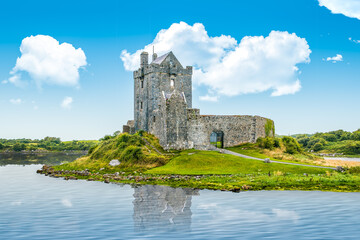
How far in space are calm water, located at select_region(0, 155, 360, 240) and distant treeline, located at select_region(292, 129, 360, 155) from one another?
6899 cm

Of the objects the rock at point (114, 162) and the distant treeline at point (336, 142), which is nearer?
the rock at point (114, 162)

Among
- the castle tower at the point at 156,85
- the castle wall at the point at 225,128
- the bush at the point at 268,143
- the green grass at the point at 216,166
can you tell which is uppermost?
the castle tower at the point at 156,85

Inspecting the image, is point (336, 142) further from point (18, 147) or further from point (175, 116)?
→ point (18, 147)

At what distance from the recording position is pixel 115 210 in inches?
947

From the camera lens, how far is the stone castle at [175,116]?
153 feet

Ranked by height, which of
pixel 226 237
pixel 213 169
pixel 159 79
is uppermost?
pixel 159 79

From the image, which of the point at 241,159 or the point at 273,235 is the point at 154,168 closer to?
the point at 241,159

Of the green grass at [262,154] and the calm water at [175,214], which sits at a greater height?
the green grass at [262,154]

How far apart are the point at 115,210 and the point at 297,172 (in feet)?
64.3

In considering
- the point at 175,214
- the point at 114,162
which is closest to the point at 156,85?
the point at 114,162

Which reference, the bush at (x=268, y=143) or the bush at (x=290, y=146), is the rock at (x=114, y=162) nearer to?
the bush at (x=268, y=143)

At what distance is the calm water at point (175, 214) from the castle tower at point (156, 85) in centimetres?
1861

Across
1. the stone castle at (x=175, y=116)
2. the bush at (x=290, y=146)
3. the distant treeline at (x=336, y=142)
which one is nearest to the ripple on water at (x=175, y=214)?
the stone castle at (x=175, y=116)

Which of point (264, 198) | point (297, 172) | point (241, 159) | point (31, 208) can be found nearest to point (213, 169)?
→ point (241, 159)
